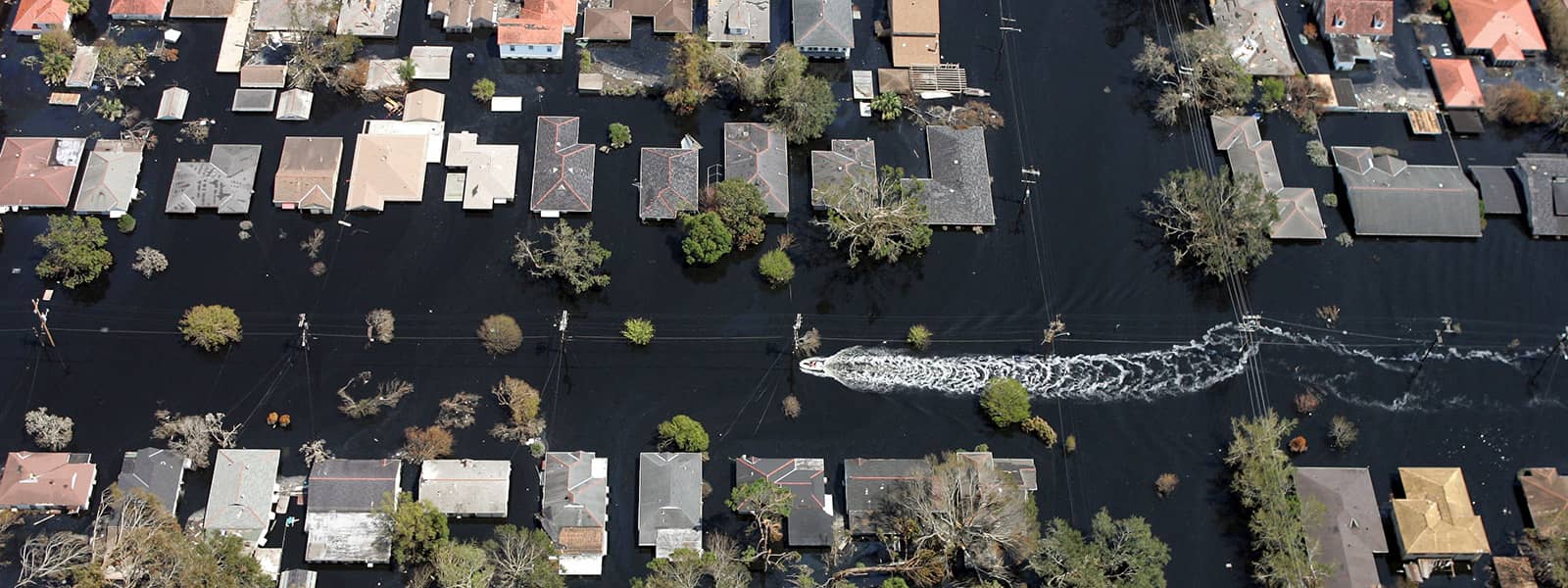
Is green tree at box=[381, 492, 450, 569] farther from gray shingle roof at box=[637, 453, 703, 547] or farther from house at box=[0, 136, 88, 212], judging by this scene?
house at box=[0, 136, 88, 212]

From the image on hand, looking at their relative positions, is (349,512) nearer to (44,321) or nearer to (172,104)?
(44,321)

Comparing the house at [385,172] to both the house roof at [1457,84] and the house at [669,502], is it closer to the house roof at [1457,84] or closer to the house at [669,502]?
the house at [669,502]

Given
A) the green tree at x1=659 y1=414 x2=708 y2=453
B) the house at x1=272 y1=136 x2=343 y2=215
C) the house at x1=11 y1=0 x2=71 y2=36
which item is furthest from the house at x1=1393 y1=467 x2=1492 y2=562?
the house at x1=11 y1=0 x2=71 y2=36

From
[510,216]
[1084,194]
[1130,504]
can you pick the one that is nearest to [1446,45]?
[1084,194]

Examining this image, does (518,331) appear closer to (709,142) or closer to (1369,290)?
(709,142)

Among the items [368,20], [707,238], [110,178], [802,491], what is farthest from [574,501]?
[368,20]

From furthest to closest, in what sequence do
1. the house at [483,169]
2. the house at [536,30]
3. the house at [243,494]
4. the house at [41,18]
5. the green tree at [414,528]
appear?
1. the house at [536,30]
2. the house at [41,18]
3. the house at [483,169]
4. the house at [243,494]
5. the green tree at [414,528]

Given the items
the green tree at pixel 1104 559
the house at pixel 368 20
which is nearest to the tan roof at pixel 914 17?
the house at pixel 368 20
